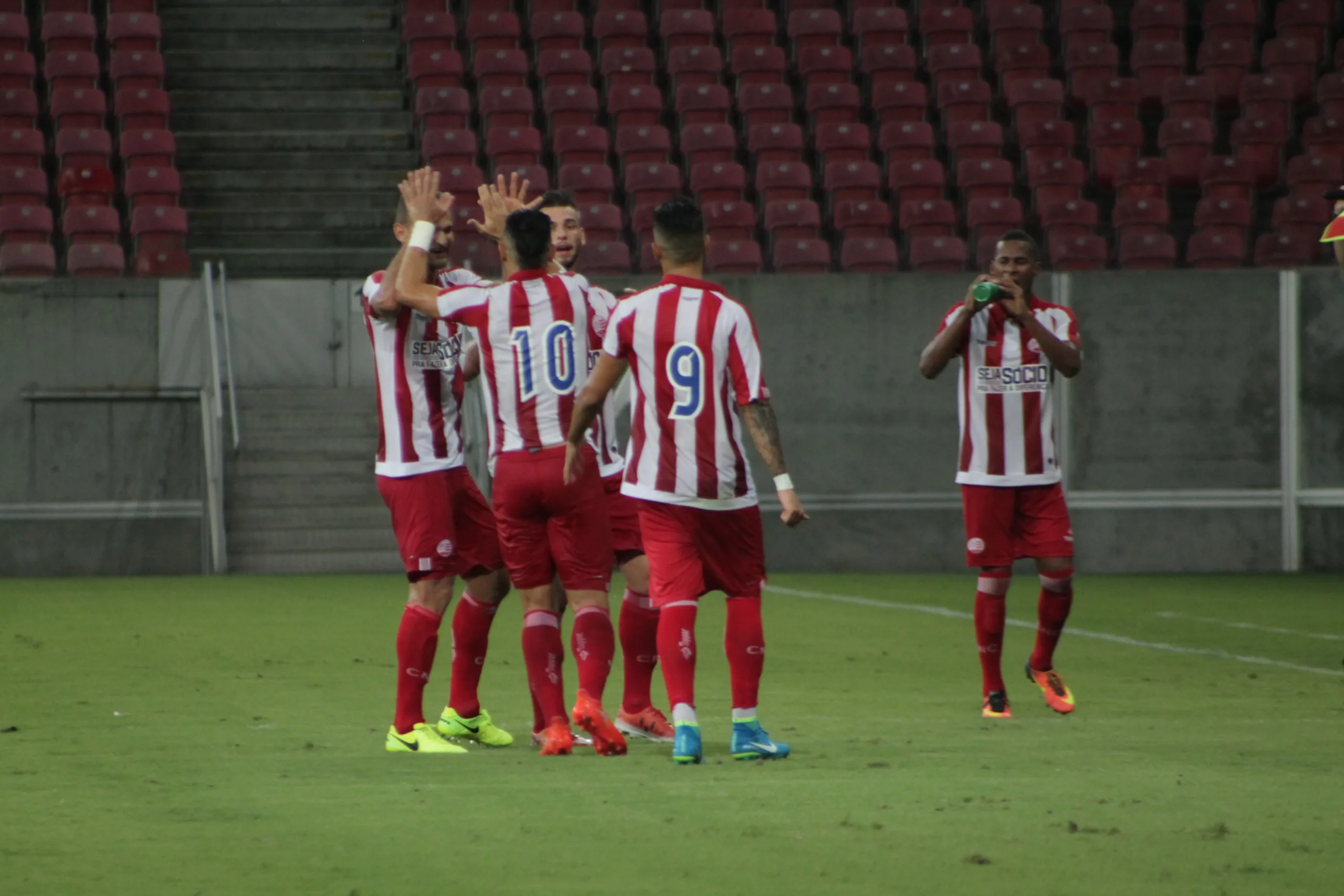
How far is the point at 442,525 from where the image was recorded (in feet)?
22.1

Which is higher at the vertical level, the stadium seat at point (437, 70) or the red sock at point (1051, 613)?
the stadium seat at point (437, 70)

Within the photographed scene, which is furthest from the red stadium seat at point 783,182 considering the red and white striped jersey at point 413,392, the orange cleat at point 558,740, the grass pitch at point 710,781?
the orange cleat at point 558,740

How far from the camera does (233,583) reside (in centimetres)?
1477

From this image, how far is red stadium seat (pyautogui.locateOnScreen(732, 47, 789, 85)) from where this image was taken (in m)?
19.4

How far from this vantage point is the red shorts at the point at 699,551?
20.7ft

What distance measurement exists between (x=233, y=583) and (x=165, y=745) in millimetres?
8071

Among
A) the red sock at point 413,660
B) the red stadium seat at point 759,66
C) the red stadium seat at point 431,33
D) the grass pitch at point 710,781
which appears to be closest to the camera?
the grass pitch at point 710,781

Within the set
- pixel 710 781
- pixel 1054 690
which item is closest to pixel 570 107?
pixel 1054 690

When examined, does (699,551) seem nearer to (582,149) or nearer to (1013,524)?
(1013,524)

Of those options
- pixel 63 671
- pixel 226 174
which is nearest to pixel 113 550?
pixel 226 174

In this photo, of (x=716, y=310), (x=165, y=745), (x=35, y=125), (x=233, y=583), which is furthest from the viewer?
(x=35, y=125)

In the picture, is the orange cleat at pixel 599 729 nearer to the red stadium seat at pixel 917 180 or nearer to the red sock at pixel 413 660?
the red sock at pixel 413 660

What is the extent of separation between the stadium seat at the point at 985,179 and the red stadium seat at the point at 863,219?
509 mm

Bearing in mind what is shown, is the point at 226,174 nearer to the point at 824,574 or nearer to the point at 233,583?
the point at 233,583
